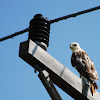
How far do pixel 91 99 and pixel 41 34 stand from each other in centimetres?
107

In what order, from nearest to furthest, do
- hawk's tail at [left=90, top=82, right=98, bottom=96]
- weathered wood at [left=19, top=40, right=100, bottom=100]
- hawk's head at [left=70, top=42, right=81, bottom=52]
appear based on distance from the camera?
weathered wood at [left=19, top=40, right=100, bottom=100]
hawk's tail at [left=90, top=82, right=98, bottom=96]
hawk's head at [left=70, top=42, right=81, bottom=52]

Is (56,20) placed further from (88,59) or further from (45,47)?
(88,59)

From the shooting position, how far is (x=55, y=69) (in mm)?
3094

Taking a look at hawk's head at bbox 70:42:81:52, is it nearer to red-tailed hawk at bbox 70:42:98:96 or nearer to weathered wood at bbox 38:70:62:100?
red-tailed hawk at bbox 70:42:98:96

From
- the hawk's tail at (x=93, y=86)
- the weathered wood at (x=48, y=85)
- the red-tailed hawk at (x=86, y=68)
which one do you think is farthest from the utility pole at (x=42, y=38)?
the red-tailed hawk at (x=86, y=68)

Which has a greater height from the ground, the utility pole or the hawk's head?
the hawk's head

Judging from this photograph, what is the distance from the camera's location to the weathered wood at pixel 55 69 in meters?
2.92

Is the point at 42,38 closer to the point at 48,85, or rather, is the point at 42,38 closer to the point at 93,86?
the point at 48,85

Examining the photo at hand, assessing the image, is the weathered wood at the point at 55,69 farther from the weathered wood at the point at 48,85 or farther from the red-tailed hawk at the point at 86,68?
the red-tailed hawk at the point at 86,68

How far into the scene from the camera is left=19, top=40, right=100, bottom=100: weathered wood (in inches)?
115

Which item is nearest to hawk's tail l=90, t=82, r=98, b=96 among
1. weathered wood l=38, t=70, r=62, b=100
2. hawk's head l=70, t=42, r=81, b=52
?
weathered wood l=38, t=70, r=62, b=100

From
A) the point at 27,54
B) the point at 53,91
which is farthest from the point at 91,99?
the point at 27,54

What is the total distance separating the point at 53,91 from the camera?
120 inches

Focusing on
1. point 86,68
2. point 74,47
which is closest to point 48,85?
point 86,68
